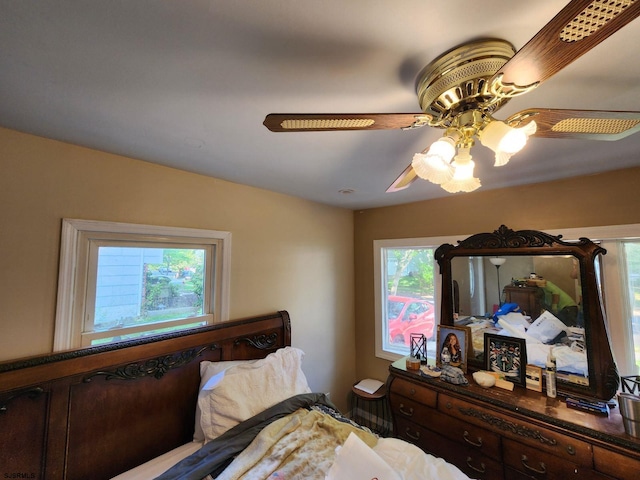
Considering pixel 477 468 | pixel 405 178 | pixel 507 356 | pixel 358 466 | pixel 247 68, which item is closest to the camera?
pixel 247 68

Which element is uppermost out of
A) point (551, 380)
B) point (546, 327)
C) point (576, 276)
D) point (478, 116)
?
point (478, 116)

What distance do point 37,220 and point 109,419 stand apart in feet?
3.72

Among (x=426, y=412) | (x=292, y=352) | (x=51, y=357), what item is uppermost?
(x=51, y=357)

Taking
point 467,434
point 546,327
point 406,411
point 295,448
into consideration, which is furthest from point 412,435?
point 546,327

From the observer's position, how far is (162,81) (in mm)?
901

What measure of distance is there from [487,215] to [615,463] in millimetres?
1675

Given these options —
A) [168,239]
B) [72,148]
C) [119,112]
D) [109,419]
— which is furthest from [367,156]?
[109,419]

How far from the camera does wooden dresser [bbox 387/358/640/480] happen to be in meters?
1.35

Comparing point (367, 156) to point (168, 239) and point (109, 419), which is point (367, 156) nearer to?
point (168, 239)

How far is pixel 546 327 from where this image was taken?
1891mm

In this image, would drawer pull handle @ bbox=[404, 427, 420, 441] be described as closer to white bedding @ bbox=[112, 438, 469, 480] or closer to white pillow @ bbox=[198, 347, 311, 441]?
white bedding @ bbox=[112, 438, 469, 480]

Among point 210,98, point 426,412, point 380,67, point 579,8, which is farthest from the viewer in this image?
point 426,412

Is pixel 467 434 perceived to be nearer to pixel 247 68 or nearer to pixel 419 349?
pixel 419 349

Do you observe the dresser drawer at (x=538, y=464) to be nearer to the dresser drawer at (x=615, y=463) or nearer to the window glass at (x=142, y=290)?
the dresser drawer at (x=615, y=463)
